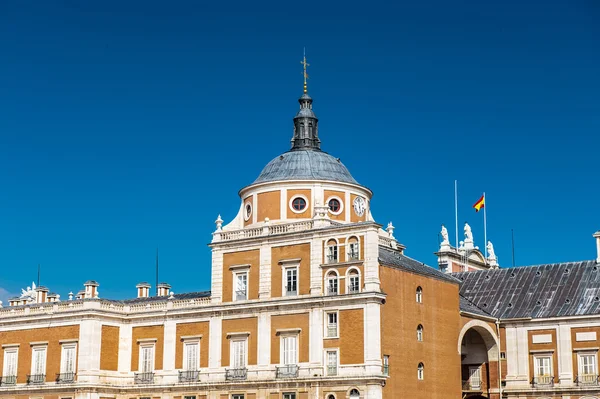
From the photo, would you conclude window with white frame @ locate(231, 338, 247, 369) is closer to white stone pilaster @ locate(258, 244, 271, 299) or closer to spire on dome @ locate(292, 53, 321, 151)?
white stone pilaster @ locate(258, 244, 271, 299)

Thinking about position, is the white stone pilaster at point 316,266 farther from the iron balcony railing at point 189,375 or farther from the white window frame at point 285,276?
the iron balcony railing at point 189,375

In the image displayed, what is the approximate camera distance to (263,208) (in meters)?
75.0

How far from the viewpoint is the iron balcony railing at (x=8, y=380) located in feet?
255

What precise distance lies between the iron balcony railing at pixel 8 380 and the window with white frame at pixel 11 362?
0.16 meters

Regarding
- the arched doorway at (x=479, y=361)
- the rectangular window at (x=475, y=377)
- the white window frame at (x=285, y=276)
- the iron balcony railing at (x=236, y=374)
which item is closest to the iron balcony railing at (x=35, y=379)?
the iron balcony railing at (x=236, y=374)

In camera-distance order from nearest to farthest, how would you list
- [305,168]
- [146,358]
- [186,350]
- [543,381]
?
[186,350] < [543,381] < [146,358] < [305,168]

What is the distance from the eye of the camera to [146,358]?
246ft

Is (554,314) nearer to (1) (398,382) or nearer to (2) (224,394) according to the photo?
(1) (398,382)

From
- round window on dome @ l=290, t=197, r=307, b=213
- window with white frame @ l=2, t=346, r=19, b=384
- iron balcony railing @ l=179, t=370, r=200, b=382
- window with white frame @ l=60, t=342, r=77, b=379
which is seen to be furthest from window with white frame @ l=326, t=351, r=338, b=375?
window with white frame @ l=2, t=346, r=19, b=384

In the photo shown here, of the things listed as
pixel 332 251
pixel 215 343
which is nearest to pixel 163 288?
pixel 215 343

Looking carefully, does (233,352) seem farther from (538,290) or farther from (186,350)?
(538,290)

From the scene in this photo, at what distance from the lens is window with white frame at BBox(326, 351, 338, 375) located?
65.4 metres

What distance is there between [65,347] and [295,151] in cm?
2259

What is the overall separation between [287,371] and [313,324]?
361cm
